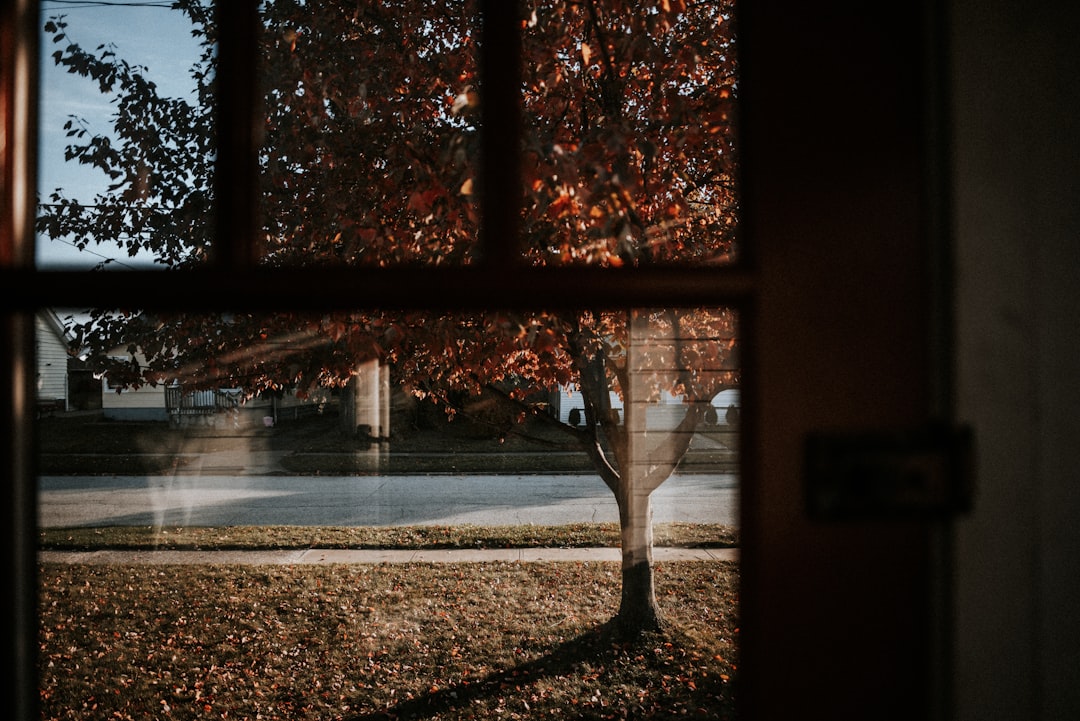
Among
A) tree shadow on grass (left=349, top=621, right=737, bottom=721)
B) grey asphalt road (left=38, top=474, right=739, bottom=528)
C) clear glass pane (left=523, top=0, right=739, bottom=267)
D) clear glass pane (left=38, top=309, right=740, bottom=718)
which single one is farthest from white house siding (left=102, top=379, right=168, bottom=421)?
clear glass pane (left=523, top=0, right=739, bottom=267)

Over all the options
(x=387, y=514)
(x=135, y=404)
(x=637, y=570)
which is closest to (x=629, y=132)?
(x=637, y=570)

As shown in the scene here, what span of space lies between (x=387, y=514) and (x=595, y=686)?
171 cm

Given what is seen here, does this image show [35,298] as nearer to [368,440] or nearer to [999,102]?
[999,102]

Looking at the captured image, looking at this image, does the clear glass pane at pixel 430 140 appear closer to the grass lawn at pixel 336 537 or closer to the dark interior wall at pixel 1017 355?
the dark interior wall at pixel 1017 355

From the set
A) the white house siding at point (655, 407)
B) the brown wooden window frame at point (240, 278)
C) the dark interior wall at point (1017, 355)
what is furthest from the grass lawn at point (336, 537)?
the brown wooden window frame at point (240, 278)

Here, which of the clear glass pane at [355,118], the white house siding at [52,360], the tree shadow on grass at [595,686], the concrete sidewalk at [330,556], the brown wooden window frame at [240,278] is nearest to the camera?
the brown wooden window frame at [240,278]

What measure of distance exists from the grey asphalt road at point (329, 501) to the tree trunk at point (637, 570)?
0.90ft

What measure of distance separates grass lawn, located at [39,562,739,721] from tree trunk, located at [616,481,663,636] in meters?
0.08

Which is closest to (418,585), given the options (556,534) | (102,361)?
(556,534)

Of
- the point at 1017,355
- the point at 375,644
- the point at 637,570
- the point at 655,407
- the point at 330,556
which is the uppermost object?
the point at 1017,355

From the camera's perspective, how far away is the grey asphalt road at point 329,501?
3572 millimetres

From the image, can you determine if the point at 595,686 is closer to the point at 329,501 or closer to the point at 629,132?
the point at 329,501

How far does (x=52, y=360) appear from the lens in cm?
155

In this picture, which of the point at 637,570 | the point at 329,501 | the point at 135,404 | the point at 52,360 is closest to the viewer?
the point at 52,360
